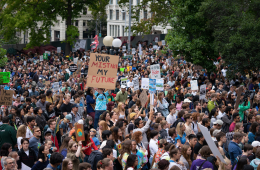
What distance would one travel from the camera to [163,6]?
28.0 metres

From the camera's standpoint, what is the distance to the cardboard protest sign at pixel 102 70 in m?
11.3

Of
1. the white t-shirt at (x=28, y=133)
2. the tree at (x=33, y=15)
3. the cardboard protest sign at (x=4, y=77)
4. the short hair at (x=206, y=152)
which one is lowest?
the white t-shirt at (x=28, y=133)

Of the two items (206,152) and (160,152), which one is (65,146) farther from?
(206,152)

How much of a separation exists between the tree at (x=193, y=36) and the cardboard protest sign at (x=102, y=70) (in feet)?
26.6

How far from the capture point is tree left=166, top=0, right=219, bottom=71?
18500mm

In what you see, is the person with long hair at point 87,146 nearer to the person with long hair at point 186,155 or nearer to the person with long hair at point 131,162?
the person with long hair at point 131,162

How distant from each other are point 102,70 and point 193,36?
9428 millimetres

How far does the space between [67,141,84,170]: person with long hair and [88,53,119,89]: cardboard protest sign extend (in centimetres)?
447

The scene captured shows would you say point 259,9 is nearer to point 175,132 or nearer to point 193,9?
point 193,9

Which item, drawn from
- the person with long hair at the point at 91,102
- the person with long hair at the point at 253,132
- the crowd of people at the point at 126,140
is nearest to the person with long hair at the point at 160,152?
the crowd of people at the point at 126,140

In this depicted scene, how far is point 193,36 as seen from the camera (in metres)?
19.4

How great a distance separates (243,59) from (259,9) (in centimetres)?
254

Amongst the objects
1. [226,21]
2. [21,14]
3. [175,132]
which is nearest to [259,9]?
[226,21]

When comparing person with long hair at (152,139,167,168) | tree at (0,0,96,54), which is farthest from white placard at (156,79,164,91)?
tree at (0,0,96,54)
